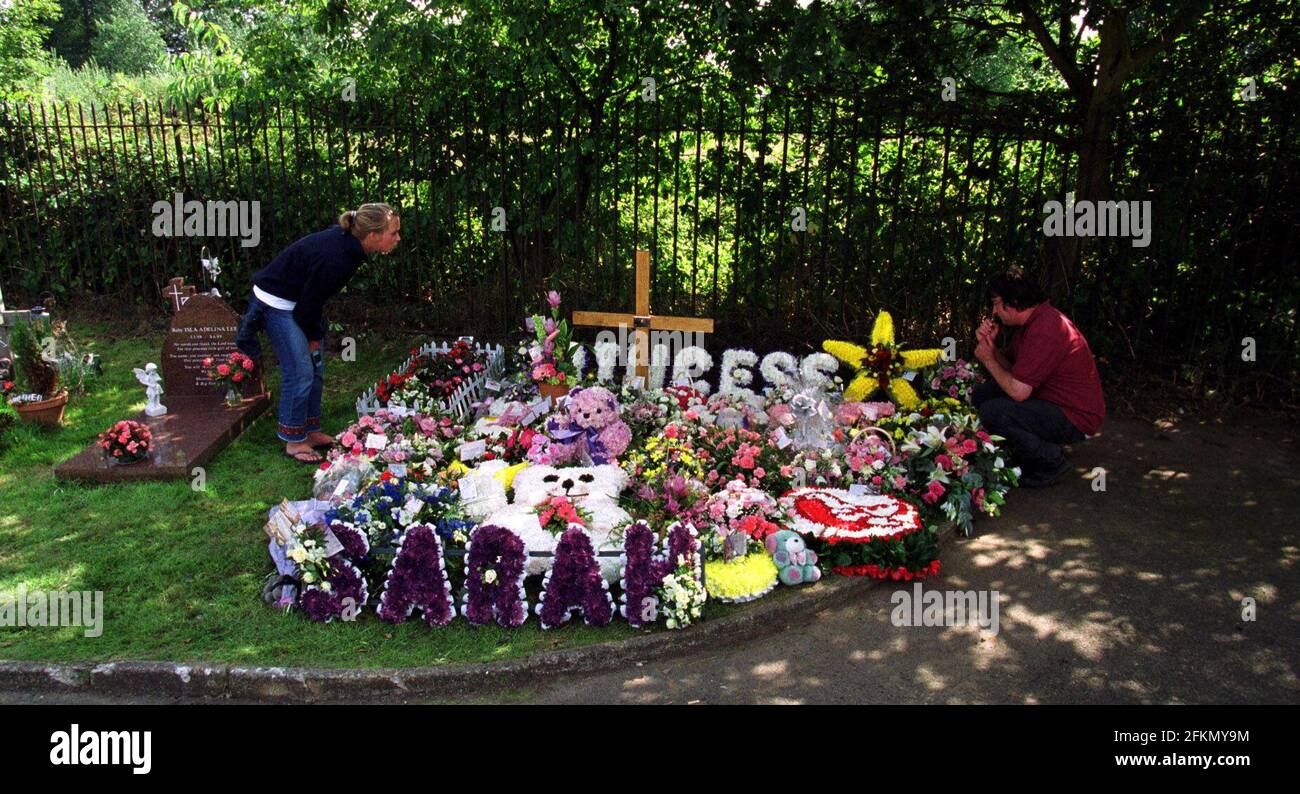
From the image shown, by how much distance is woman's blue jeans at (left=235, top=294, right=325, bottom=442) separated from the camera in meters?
6.74

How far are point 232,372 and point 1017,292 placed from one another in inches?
226

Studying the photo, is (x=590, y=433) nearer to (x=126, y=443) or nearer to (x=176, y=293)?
(x=126, y=443)

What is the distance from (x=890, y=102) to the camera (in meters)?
8.44

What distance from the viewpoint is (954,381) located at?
23.2 feet

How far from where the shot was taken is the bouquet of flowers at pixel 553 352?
6988mm

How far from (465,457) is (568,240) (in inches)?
147

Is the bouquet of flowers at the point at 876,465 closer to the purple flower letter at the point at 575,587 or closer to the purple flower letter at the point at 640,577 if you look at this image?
the purple flower letter at the point at 640,577

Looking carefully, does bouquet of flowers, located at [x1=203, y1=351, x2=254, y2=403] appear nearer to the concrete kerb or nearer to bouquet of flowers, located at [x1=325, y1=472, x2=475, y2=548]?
bouquet of flowers, located at [x1=325, y1=472, x2=475, y2=548]

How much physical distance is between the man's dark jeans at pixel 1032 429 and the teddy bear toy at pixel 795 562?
79.3 inches

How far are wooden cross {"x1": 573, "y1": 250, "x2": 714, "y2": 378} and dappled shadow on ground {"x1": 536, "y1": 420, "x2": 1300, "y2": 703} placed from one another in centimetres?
260

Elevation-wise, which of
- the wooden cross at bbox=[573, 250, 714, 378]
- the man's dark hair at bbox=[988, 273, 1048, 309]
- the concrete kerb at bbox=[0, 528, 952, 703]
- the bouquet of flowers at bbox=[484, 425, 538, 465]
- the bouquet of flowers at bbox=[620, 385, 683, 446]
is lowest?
the concrete kerb at bbox=[0, 528, 952, 703]

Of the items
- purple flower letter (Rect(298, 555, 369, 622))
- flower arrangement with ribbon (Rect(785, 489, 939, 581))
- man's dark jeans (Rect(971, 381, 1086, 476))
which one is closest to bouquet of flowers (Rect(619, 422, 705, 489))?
flower arrangement with ribbon (Rect(785, 489, 939, 581))
